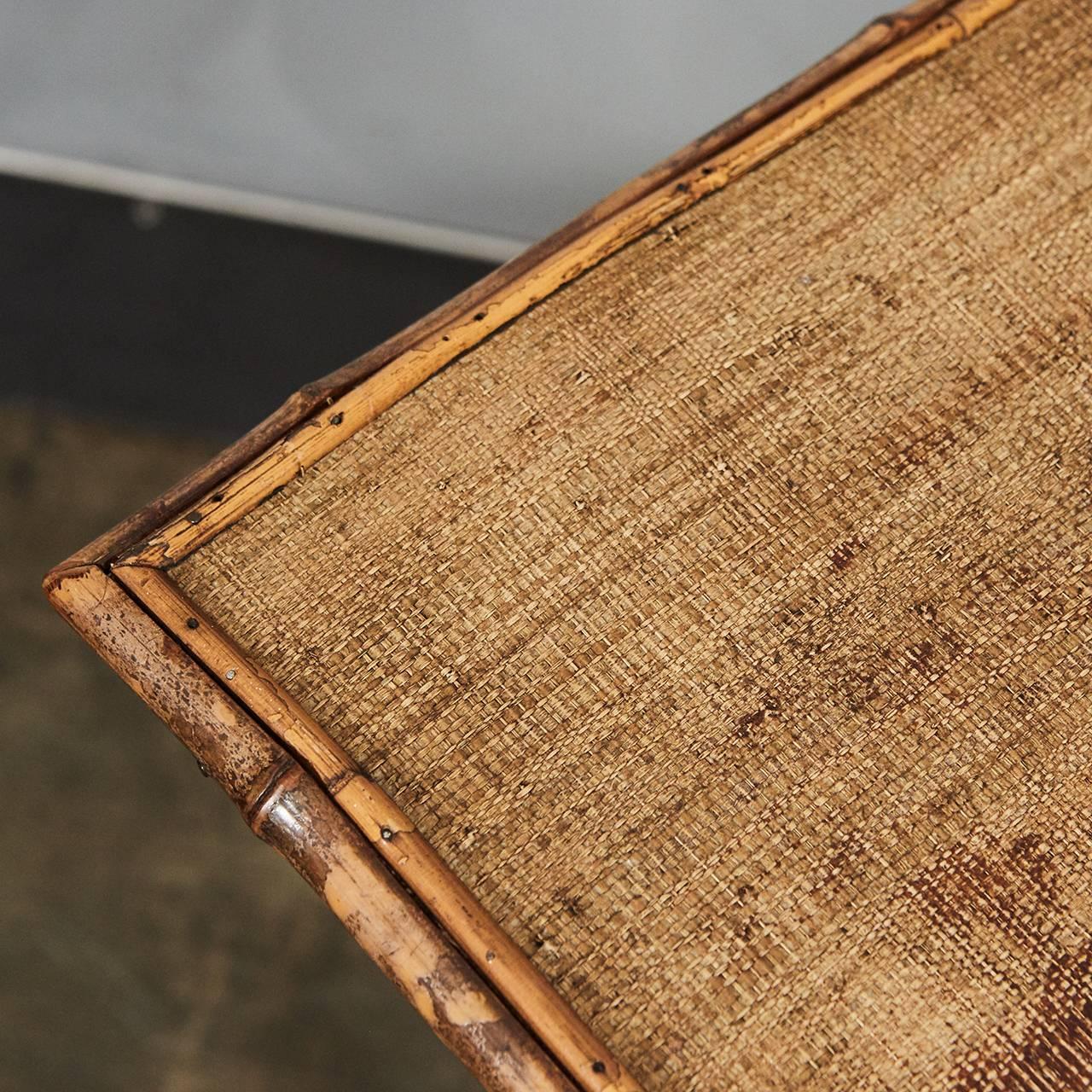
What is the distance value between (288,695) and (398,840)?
0.25 feet

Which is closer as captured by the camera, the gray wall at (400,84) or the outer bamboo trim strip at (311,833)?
the outer bamboo trim strip at (311,833)

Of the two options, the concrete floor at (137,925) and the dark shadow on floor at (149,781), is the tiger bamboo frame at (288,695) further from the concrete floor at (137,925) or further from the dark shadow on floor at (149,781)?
the concrete floor at (137,925)

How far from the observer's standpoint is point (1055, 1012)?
1.60 feet

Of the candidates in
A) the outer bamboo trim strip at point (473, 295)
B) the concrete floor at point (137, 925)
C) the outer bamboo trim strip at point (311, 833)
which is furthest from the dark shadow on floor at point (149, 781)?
the outer bamboo trim strip at point (311, 833)

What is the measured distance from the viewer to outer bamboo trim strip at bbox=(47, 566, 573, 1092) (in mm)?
462

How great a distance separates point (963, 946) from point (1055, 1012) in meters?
0.04

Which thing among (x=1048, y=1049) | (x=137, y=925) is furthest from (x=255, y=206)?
(x=1048, y=1049)

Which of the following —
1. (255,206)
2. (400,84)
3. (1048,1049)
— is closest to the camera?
(1048,1049)

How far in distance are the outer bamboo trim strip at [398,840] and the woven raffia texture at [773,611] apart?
1 centimetres

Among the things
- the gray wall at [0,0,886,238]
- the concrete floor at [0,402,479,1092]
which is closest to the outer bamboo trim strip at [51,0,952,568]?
the gray wall at [0,0,886,238]

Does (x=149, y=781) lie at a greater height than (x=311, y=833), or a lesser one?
greater

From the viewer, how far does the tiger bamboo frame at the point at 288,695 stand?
47 centimetres

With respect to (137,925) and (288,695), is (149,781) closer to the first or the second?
(137,925)

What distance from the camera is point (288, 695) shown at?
0.52m
